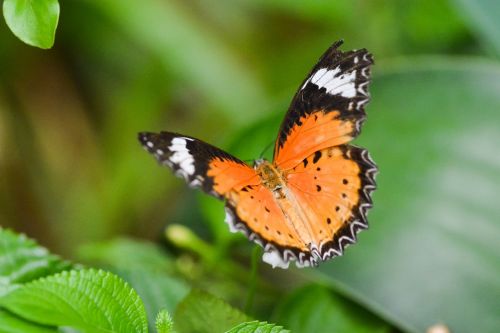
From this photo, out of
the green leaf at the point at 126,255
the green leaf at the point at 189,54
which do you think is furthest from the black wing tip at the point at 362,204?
the green leaf at the point at 189,54

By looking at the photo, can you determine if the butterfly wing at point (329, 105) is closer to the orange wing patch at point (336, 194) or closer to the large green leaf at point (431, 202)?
the orange wing patch at point (336, 194)

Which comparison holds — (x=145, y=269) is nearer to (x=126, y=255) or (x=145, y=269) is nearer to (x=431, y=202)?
(x=126, y=255)

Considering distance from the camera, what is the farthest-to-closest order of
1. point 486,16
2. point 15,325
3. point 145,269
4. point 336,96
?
1. point 486,16
2. point 145,269
3. point 336,96
4. point 15,325

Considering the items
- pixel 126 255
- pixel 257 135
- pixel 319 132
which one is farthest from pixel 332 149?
pixel 126 255

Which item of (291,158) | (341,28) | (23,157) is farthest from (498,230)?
(23,157)

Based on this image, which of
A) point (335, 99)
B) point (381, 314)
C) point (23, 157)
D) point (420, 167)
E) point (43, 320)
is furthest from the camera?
point (23, 157)

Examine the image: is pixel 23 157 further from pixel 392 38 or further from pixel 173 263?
pixel 392 38

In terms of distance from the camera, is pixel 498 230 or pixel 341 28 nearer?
pixel 498 230
